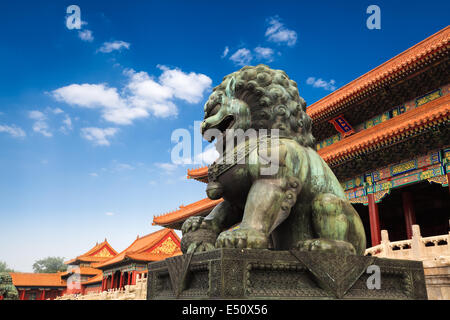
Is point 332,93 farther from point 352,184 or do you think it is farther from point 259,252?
Answer: point 259,252

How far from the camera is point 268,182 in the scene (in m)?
1.98

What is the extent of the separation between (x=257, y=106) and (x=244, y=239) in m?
0.89

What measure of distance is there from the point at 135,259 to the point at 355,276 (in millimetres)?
23129

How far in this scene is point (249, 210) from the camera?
191 cm

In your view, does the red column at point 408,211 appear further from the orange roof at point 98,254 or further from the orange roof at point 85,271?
the orange roof at point 98,254

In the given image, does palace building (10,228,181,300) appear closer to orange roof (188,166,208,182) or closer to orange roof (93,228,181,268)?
orange roof (93,228,181,268)

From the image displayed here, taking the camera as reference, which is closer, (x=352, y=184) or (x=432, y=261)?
(x=432, y=261)

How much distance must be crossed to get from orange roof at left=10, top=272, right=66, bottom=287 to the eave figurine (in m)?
31.9

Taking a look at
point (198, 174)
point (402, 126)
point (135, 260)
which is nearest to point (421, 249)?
point (402, 126)

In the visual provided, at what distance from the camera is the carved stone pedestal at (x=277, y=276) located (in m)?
1.61

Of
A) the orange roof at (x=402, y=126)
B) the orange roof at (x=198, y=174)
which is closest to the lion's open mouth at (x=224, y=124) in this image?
the orange roof at (x=402, y=126)

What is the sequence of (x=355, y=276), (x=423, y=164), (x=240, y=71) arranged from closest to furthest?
1. (x=355, y=276)
2. (x=240, y=71)
3. (x=423, y=164)
